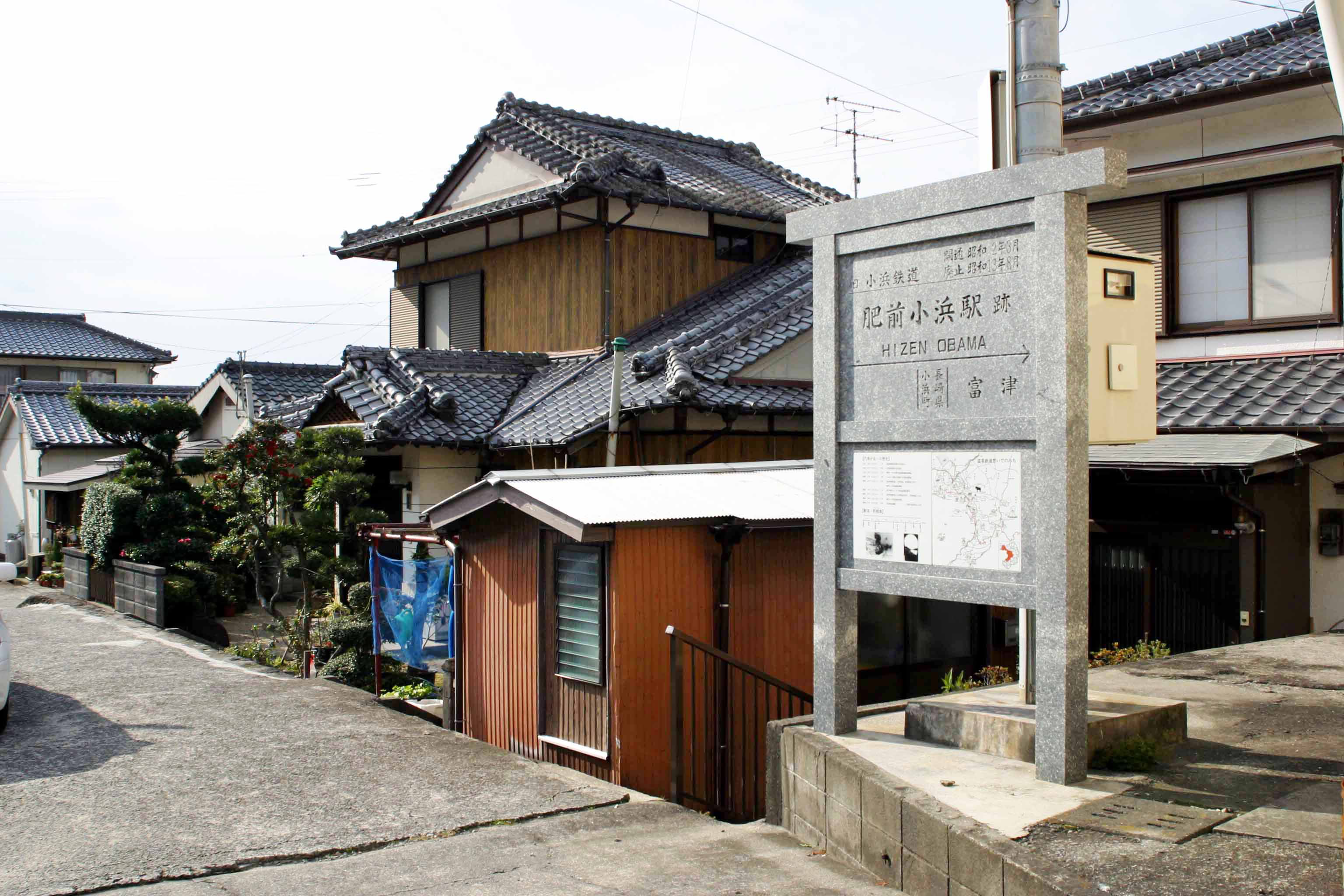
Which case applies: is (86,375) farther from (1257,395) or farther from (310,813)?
(1257,395)

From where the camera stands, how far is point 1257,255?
506 inches

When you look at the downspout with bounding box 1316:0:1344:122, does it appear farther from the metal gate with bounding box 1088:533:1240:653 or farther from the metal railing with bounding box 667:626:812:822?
the metal gate with bounding box 1088:533:1240:653

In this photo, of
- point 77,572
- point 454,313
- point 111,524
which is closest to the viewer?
point 111,524

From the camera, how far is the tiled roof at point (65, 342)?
42281mm

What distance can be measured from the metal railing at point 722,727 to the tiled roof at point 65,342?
1596 inches

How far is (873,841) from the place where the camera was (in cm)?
614

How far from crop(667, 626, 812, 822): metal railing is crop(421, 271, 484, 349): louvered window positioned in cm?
1280

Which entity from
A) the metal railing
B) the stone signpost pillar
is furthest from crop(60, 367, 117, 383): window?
the stone signpost pillar

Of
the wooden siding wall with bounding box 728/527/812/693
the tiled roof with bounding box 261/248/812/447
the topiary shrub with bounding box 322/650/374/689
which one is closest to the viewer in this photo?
the wooden siding wall with bounding box 728/527/812/693

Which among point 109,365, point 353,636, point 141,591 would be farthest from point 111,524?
point 109,365

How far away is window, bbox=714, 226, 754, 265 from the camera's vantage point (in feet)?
67.7

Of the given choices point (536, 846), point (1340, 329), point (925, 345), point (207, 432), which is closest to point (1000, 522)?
point (925, 345)

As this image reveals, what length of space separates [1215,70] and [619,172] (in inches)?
353

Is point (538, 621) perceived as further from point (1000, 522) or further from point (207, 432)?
point (207, 432)
